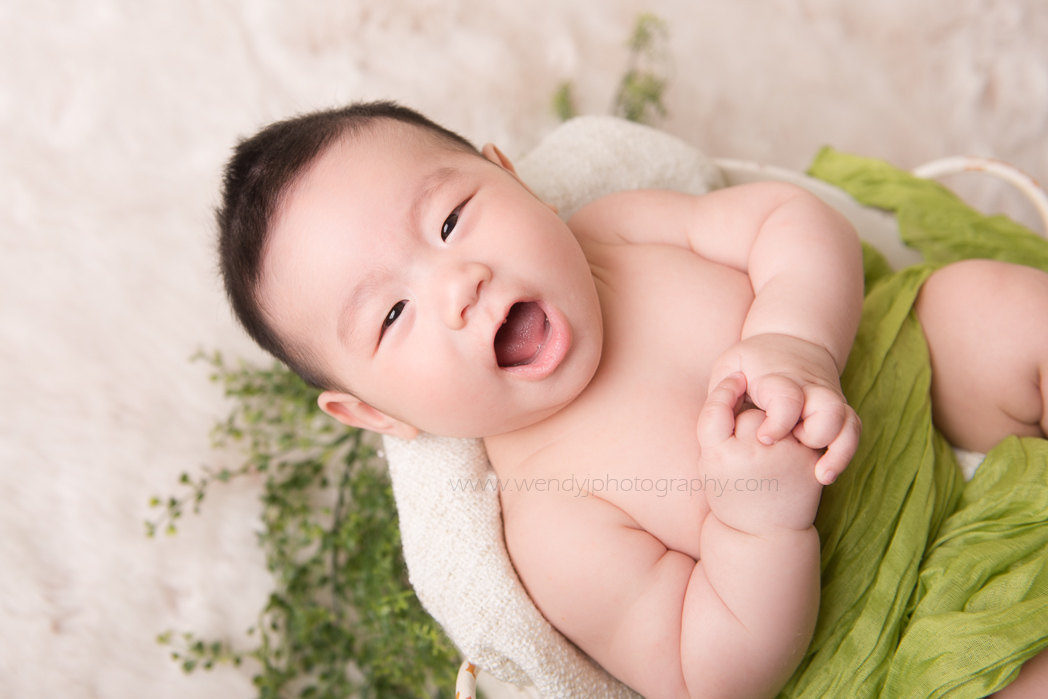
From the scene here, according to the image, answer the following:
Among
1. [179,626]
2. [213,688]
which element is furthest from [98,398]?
[213,688]

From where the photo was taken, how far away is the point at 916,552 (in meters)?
1.03

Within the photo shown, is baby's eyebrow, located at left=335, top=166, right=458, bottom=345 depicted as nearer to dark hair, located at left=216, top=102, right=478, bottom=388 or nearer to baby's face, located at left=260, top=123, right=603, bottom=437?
baby's face, located at left=260, top=123, right=603, bottom=437

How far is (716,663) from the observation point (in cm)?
94

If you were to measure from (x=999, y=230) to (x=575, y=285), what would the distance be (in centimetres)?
94

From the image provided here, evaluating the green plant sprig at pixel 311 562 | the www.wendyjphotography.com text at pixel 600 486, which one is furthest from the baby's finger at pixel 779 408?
the green plant sprig at pixel 311 562

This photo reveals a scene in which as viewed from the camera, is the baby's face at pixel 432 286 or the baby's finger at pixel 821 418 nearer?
the baby's finger at pixel 821 418

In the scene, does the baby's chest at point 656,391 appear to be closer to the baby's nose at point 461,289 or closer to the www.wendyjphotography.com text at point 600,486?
the www.wendyjphotography.com text at point 600,486

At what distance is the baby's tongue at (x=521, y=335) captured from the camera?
3.38 feet

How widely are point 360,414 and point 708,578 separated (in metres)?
0.54

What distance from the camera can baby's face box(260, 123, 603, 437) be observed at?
965 mm

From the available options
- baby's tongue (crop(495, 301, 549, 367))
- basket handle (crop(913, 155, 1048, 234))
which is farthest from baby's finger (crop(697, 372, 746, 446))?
basket handle (crop(913, 155, 1048, 234))

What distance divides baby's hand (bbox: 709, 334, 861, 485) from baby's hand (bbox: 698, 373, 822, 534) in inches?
0.7

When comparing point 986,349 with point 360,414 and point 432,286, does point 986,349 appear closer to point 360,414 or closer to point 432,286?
point 432,286

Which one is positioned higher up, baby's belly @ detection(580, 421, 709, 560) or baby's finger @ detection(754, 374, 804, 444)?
baby's finger @ detection(754, 374, 804, 444)
